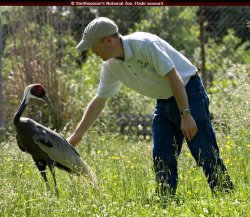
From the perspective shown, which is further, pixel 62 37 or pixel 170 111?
pixel 62 37

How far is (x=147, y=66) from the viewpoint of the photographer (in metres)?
5.75

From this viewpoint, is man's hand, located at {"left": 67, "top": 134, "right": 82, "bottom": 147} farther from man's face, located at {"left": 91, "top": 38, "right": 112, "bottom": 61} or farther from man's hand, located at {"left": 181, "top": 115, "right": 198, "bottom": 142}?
man's hand, located at {"left": 181, "top": 115, "right": 198, "bottom": 142}

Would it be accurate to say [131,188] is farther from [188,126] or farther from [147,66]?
[147,66]

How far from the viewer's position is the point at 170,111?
19.3ft

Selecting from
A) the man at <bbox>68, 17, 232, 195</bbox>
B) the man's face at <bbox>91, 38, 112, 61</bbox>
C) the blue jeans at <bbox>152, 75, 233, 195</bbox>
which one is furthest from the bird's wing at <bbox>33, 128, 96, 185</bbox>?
the man's face at <bbox>91, 38, 112, 61</bbox>

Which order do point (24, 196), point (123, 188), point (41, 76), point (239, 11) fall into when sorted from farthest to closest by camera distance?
1. point (239, 11)
2. point (41, 76)
3. point (123, 188)
4. point (24, 196)

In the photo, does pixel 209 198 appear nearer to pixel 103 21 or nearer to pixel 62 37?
pixel 103 21

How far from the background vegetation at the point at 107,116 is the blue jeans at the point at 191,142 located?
14 centimetres

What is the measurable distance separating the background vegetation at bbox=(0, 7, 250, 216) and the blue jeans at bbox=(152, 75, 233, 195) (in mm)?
142

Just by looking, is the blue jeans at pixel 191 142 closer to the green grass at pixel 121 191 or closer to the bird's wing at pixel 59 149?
the green grass at pixel 121 191

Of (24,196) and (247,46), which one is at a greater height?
(24,196)

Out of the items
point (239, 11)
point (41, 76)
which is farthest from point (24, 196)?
point (239, 11)

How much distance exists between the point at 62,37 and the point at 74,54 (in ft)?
3.39

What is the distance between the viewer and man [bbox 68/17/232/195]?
562cm
